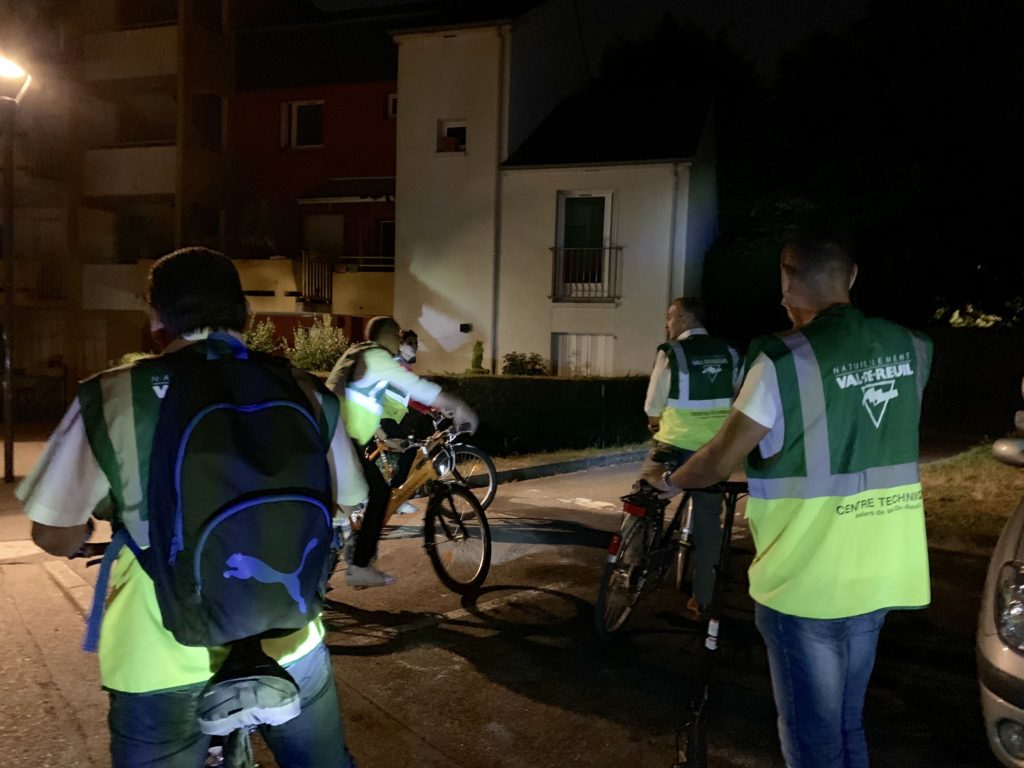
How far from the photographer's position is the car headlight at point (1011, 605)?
2.94 meters

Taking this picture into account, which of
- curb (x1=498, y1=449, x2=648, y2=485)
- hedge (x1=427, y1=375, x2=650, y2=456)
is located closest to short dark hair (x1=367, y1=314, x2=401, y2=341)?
curb (x1=498, y1=449, x2=648, y2=485)

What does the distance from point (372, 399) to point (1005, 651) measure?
3.55 meters

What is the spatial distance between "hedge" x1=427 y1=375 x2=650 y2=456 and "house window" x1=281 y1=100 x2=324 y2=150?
1178 cm

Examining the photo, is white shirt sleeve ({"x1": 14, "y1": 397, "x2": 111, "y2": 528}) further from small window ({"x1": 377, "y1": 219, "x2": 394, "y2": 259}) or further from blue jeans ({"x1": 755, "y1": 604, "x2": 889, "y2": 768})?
small window ({"x1": 377, "y1": 219, "x2": 394, "y2": 259})

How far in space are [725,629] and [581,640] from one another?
2.94ft

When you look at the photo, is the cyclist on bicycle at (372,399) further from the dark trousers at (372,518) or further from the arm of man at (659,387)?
the arm of man at (659,387)

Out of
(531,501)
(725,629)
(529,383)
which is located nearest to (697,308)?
(725,629)

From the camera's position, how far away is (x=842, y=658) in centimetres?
252

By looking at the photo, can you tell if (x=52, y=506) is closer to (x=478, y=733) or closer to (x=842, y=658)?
(x=842, y=658)

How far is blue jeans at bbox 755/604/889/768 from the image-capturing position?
98.1 inches

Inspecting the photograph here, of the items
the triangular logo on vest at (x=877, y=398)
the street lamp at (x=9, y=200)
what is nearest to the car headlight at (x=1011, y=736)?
the triangular logo on vest at (x=877, y=398)

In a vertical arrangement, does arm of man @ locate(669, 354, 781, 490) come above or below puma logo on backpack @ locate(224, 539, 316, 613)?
above

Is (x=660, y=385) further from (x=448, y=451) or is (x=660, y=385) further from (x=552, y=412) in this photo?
(x=552, y=412)

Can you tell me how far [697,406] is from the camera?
196 inches
